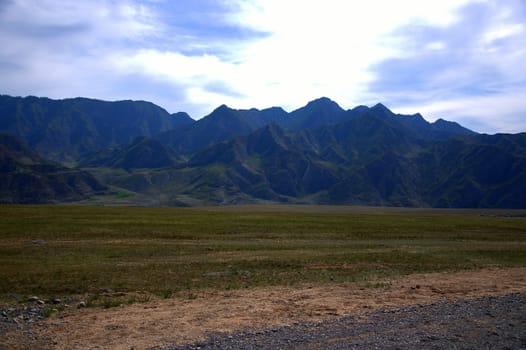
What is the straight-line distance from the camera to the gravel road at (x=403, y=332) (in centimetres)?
1245

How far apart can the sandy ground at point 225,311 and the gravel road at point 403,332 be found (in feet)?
3.45

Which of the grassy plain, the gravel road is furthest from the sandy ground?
the grassy plain

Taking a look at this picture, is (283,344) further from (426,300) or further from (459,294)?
(459,294)

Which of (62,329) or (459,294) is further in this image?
(459,294)

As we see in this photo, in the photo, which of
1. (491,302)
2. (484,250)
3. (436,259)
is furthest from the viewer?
(484,250)

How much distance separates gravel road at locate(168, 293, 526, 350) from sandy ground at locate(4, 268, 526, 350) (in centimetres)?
105

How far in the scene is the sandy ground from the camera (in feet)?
45.5

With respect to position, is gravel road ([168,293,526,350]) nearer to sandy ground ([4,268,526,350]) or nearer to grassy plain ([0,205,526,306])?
sandy ground ([4,268,526,350])

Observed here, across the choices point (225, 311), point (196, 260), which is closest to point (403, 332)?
point (225, 311)

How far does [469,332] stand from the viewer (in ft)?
44.3

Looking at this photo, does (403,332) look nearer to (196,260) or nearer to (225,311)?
(225,311)

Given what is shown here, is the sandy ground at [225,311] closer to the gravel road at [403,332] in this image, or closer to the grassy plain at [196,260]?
the gravel road at [403,332]

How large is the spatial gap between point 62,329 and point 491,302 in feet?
52.9

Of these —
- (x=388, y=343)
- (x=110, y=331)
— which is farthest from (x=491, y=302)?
(x=110, y=331)
